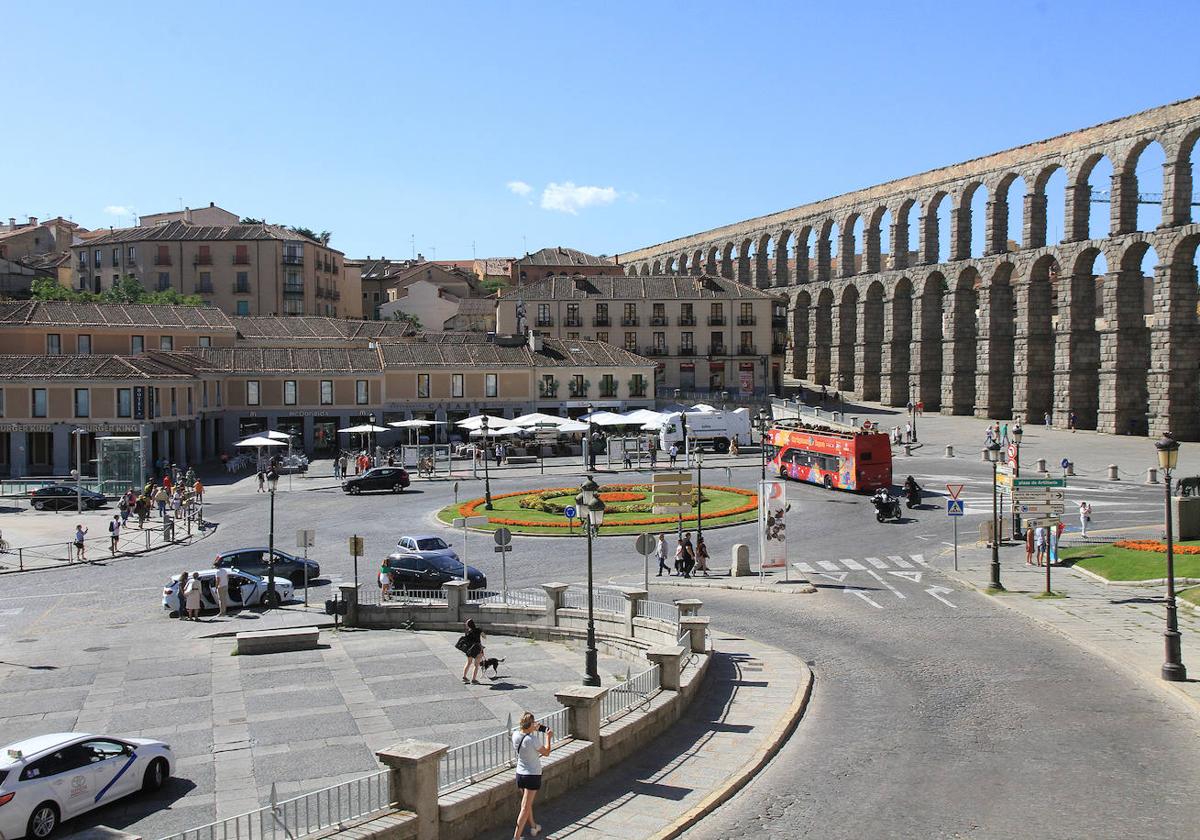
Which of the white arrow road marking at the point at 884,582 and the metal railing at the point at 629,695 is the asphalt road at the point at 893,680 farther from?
the metal railing at the point at 629,695

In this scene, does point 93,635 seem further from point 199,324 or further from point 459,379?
point 199,324

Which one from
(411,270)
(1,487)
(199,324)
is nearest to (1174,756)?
(1,487)

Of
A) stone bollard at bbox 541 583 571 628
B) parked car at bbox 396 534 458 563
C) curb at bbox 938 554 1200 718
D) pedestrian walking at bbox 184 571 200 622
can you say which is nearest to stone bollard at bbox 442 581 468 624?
stone bollard at bbox 541 583 571 628

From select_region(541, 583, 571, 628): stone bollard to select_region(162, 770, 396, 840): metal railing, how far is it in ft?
42.9

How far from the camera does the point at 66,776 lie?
1622cm

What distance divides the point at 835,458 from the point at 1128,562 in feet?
68.5

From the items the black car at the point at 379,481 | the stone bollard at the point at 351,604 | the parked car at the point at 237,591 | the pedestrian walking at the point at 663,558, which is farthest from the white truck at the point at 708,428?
the stone bollard at the point at 351,604

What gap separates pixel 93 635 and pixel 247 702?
9824 mm

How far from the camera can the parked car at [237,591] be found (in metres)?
33.9

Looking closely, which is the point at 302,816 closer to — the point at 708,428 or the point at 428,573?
the point at 428,573

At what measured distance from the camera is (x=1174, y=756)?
18.0m

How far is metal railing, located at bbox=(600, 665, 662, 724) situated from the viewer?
62.2 feet

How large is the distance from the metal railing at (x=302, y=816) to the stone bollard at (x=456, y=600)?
14.8m

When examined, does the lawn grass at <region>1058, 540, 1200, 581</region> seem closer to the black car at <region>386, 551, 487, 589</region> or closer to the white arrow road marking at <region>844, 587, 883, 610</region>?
the white arrow road marking at <region>844, 587, 883, 610</region>
